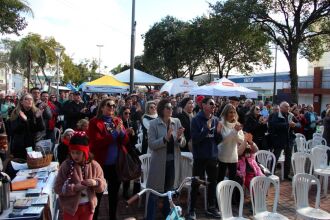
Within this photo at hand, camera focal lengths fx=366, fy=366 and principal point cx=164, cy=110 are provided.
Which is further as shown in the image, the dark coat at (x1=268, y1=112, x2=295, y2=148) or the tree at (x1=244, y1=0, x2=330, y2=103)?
the tree at (x1=244, y1=0, x2=330, y2=103)

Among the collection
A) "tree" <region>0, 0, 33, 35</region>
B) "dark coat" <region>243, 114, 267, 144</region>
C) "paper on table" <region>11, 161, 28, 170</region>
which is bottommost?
"paper on table" <region>11, 161, 28, 170</region>

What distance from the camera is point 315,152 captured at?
7523 millimetres

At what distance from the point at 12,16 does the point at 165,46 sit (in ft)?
70.3

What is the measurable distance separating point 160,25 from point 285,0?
55.7 feet

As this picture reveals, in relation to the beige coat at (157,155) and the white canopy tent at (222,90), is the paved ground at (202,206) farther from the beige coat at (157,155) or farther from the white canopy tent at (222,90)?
the white canopy tent at (222,90)

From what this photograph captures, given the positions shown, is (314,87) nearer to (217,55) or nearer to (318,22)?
(217,55)

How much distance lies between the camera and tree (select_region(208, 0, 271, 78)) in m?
20.8

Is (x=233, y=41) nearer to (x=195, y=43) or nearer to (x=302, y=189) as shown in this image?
(x=195, y=43)

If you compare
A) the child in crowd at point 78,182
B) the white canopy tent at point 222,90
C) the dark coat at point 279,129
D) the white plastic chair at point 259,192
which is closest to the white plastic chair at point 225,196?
the white plastic chair at point 259,192

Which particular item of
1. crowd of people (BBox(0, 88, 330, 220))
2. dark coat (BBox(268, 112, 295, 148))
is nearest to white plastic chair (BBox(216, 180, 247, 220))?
crowd of people (BBox(0, 88, 330, 220))

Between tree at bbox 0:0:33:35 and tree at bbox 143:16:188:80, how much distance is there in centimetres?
1920

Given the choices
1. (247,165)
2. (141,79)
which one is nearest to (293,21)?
(141,79)

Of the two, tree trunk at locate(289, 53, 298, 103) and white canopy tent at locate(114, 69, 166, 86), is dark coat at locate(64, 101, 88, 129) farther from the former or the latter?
tree trunk at locate(289, 53, 298, 103)

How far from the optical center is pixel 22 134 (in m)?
5.97
